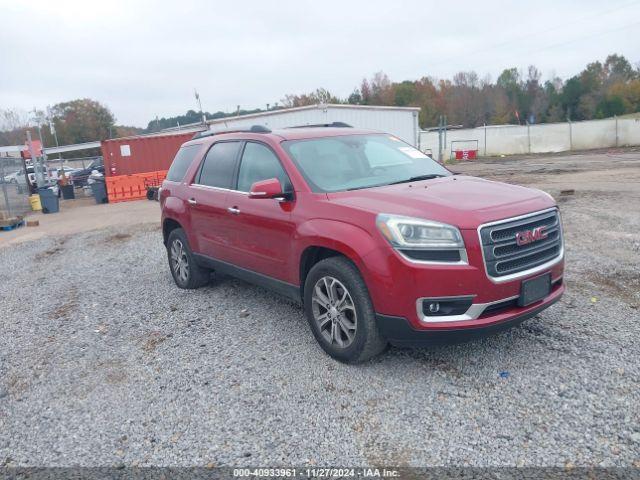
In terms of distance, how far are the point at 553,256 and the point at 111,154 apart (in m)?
21.6

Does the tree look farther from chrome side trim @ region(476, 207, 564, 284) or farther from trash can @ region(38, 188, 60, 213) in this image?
chrome side trim @ region(476, 207, 564, 284)

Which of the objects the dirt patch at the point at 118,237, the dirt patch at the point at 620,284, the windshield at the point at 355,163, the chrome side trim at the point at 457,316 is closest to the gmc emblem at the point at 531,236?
the chrome side trim at the point at 457,316

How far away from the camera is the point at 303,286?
4438 mm

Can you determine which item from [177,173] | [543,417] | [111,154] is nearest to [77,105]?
[111,154]

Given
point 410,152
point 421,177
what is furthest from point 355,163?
point 410,152

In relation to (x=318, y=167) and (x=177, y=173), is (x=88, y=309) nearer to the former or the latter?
(x=177, y=173)

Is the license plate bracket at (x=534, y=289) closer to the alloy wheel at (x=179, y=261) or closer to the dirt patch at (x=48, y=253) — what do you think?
the alloy wheel at (x=179, y=261)

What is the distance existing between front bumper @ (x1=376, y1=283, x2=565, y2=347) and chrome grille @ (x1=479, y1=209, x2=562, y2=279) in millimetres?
293

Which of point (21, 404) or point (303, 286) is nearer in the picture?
point (21, 404)

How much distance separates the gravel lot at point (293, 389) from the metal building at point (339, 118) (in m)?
16.4

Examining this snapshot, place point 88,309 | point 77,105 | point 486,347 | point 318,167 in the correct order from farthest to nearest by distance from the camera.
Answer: point 77,105 → point 88,309 → point 318,167 → point 486,347

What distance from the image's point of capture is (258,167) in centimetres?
502

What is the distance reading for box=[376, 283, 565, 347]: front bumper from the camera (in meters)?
3.53

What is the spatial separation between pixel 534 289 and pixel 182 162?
439 centimetres
